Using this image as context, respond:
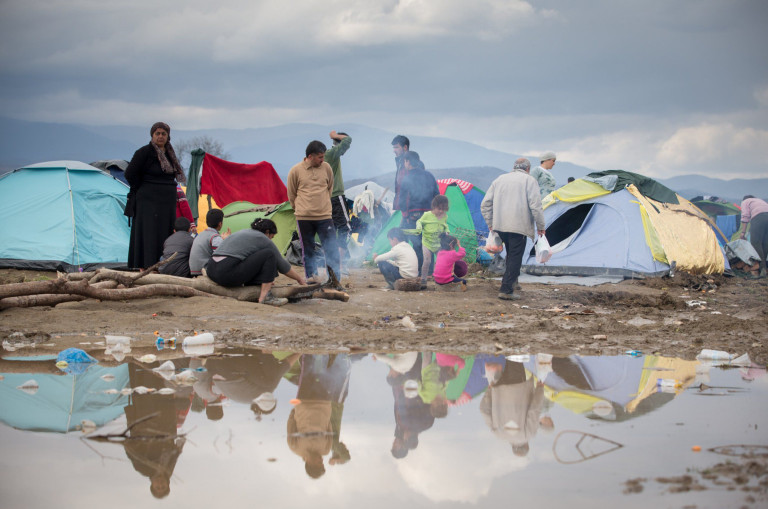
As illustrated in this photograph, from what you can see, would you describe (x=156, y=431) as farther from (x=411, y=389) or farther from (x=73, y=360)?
(x=73, y=360)

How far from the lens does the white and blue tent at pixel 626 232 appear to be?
1108 cm

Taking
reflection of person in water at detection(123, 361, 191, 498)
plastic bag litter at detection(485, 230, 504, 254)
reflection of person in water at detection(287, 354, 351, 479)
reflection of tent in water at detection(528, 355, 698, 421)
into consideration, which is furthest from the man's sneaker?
reflection of tent in water at detection(528, 355, 698, 421)

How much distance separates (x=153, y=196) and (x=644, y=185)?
337 inches

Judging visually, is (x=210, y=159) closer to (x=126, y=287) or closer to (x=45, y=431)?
(x=126, y=287)

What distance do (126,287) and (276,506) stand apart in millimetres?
5206

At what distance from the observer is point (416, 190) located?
955 centimetres

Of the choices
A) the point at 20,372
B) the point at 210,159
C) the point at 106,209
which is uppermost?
the point at 210,159

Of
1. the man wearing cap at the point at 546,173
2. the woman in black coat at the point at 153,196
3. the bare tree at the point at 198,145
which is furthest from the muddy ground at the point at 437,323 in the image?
the bare tree at the point at 198,145

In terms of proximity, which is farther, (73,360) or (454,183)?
(454,183)

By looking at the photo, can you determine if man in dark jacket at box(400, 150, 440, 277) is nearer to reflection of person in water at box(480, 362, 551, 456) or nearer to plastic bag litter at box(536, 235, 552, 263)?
plastic bag litter at box(536, 235, 552, 263)

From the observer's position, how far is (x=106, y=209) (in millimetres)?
11539

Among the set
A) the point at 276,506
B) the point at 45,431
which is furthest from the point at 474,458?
the point at 45,431

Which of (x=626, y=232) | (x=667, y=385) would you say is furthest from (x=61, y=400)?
(x=626, y=232)

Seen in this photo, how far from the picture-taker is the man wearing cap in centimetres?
1118
